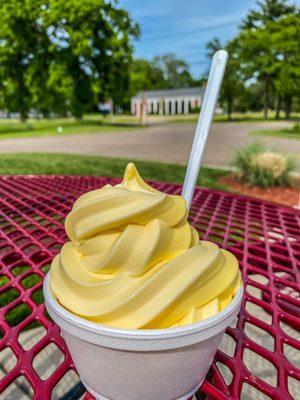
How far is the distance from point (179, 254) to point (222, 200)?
215 cm

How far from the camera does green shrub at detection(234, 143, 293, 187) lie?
275 inches

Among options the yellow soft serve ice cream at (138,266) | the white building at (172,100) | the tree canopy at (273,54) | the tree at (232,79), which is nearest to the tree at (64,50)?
the tree canopy at (273,54)

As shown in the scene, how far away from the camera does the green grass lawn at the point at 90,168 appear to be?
750 cm

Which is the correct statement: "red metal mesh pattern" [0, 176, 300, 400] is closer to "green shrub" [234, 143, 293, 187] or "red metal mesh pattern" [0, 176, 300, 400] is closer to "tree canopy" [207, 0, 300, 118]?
"green shrub" [234, 143, 293, 187]

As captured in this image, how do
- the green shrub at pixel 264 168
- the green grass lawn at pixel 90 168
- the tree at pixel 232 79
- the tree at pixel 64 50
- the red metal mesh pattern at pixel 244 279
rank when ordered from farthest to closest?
the tree at pixel 232 79, the tree at pixel 64 50, the green grass lawn at pixel 90 168, the green shrub at pixel 264 168, the red metal mesh pattern at pixel 244 279

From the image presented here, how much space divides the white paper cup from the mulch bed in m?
5.71

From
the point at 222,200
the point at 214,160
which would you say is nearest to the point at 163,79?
the point at 214,160

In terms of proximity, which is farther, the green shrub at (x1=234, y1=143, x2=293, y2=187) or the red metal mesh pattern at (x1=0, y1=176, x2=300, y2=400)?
the green shrub at (x1=234, y1=143, x2=293, y2=187)

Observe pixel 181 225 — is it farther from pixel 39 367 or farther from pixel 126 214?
pixel 39 367

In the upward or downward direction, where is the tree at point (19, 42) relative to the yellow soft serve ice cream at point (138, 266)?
upward

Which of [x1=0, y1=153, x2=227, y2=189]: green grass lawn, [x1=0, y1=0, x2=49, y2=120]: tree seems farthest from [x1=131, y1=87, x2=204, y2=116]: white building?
[x1=0, y1=153, x2=227, y2=189]: green grass lawn

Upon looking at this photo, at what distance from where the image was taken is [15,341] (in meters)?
1.18

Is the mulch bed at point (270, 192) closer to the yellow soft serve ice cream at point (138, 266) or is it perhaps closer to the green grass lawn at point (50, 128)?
the yellow soft serve ice cream at point (138, 266)

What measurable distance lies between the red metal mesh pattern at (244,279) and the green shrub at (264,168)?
13.5 ft
